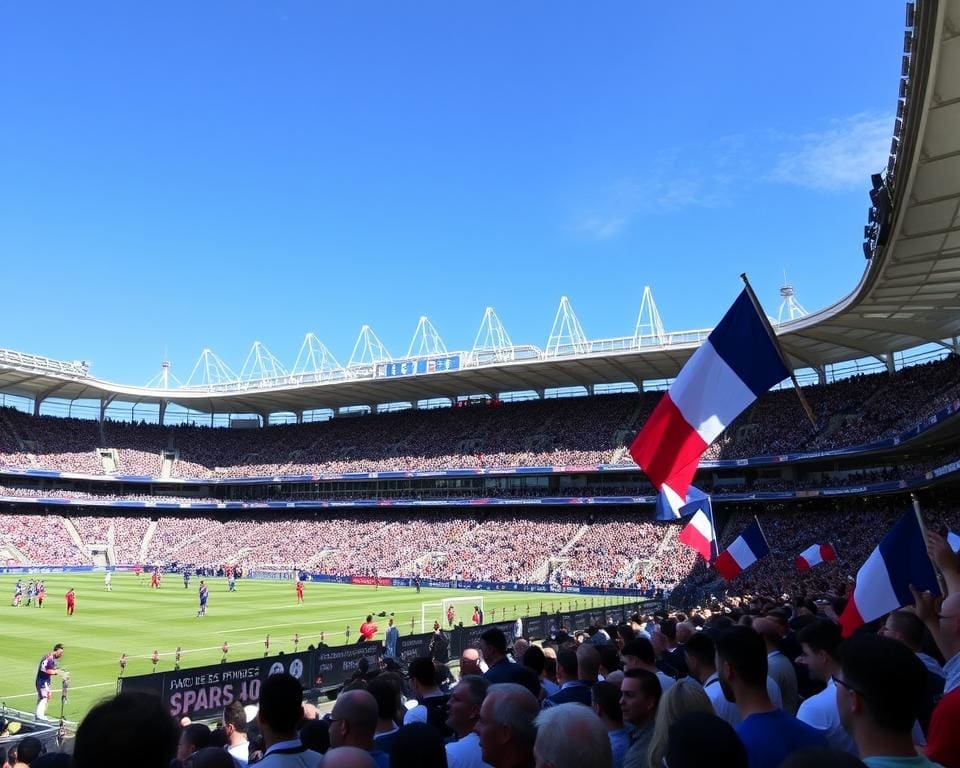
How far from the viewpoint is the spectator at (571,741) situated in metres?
3.14

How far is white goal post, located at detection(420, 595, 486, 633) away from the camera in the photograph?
3278 centimetres

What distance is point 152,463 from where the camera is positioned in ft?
266

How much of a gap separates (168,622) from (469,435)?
40.7m

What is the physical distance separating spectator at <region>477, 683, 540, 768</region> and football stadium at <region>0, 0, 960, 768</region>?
31 millimetres

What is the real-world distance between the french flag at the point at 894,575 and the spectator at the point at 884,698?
5706 millimetres

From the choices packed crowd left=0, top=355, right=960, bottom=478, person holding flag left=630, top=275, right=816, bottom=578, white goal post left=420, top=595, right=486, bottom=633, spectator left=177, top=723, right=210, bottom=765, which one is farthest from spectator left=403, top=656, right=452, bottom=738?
packed crowd left=0, top=355, right=960, bottom=478

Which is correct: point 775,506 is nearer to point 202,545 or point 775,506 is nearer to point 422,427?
point 422,427

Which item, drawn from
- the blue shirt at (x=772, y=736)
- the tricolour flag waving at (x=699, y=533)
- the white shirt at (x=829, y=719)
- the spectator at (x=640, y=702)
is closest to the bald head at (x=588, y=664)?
the spectator at (x=640, y=702)

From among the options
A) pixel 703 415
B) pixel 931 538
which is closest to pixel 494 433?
pixel 703 415

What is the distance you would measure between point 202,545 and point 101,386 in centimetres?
2072

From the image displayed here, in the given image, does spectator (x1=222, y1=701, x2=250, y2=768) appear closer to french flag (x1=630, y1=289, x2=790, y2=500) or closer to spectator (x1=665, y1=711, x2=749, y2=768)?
spectator (x1=665, y1=711, x2=749, y2=768)

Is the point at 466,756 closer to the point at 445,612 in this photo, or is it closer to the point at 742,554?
the point at 742,554

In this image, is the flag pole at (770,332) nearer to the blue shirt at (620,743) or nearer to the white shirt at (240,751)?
the blue shirt at (620,743)

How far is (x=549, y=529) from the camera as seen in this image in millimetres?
59281
